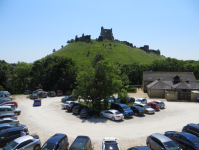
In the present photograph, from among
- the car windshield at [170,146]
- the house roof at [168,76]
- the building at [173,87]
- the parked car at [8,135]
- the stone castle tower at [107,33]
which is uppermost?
the stone castle tower at [107,33]

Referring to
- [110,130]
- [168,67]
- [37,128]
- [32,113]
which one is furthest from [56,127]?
[168,67]

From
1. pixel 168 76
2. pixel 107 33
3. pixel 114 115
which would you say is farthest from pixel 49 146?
pixel 107 33

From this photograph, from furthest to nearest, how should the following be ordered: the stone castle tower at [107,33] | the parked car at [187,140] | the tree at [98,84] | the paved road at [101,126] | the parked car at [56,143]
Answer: the stone castle tower at [107,33], the tree at [98,84], the paved road at [101,126], the parked car at [187,140], the parked car at [56,143]

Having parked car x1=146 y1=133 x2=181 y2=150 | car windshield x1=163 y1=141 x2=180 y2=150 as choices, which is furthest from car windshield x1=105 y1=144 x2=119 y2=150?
car windshield x1=163 y1=141 x2=180 y2=150

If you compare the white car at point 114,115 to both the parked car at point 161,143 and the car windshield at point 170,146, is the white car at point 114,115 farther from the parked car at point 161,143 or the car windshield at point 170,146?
the car windshield at point 170,146

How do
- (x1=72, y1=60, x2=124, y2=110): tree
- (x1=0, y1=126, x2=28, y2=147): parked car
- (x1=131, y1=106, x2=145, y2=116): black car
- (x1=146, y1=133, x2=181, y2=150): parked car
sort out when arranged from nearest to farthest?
(x1=146, y1=133, x2=181, y2=150): parked car → (x1=0, y1=126, x2=28, y2=147): parked car → (x1=131, y1=106, x2=145, y2=116): black car → (x1=72, y1=60, x2=124, y2=110): tree

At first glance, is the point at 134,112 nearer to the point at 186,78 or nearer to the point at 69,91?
the point at 69,91

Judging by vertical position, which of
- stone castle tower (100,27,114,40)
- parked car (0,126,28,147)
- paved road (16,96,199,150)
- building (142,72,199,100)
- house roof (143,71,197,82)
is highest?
A: stone castle tower (100,27,114,40)

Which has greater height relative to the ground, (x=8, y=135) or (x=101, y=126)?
(x=8, y=135)

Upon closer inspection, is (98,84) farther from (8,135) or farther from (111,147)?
(8,135)

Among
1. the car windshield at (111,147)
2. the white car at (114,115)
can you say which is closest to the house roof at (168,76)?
the white car at (114,115)

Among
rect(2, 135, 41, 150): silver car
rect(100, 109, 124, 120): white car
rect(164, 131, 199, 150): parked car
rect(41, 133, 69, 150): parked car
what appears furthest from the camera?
rect(100, 109, 124, 120): white car

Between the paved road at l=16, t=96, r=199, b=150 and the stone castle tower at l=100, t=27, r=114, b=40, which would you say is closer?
the paved road at l=16, t=96, r=199, b=150

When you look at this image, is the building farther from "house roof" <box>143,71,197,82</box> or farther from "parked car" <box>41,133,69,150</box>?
"parked car" <box>41,133,69,150</box>
